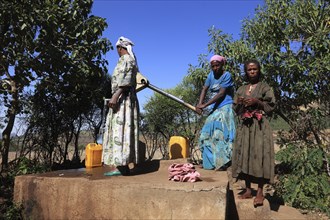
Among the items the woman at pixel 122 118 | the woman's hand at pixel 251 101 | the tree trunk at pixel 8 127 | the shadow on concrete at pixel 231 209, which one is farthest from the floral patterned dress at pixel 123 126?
the tree trunk at pixel 8 127

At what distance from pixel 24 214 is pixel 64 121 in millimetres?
4587

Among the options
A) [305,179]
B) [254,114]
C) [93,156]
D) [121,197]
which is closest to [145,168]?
[93,156]

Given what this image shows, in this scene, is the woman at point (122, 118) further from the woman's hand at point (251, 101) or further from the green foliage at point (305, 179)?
the green foliage at point (305, 179)

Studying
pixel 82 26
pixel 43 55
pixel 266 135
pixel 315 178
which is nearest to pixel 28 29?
pixel 43 55

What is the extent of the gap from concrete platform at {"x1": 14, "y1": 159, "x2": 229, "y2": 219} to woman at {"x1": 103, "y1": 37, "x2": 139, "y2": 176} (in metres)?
0.25

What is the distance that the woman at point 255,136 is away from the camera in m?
3.48

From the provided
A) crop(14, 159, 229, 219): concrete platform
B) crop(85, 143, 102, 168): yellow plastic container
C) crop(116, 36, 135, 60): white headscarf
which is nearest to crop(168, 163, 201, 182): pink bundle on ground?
crop(14, 159, 229, 219): concrete platform

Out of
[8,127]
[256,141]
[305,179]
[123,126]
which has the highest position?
[8,127]

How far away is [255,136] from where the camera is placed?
3.57 m

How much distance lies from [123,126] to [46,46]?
2.54 metres

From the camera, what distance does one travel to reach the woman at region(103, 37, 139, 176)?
4.15 metres

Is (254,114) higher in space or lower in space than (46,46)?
lower

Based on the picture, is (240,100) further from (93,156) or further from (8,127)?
(8,127)

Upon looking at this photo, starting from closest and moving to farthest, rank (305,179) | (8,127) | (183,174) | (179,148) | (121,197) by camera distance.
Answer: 1. (121,197)
2. (183,174)
3. (305,179)
4. (8,127)
5. (179,148)
